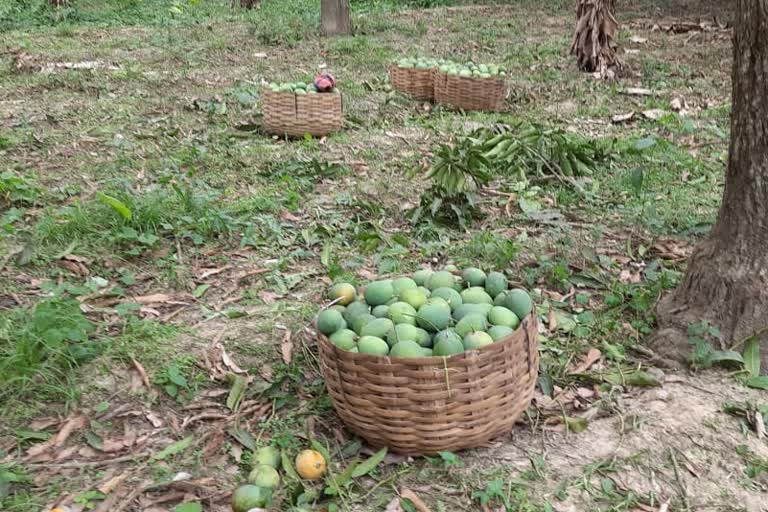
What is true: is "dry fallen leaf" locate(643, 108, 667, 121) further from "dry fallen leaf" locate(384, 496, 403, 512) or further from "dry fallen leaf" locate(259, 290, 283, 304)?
"dry fallen leaf" locate(384, 496, 403, 512)

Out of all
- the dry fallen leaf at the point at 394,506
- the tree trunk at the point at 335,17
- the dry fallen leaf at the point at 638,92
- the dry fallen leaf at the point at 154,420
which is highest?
the tree trunk at the point at 335,17

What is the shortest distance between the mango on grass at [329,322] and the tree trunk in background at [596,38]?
6622mm

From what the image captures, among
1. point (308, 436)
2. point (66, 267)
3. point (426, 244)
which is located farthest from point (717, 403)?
point (66, 267)

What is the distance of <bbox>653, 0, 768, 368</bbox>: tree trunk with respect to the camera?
2738 mm

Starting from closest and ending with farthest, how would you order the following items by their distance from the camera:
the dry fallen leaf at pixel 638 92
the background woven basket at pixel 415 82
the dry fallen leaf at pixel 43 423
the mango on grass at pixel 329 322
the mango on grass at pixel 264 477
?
the mango on grass at pixel 264 477, the mango on grass at pixel 329 322, the dry fallen leaf at pixel 43 423, the background woven basket at pixel 415 82, the dry fallen leaf at pixel 638 92

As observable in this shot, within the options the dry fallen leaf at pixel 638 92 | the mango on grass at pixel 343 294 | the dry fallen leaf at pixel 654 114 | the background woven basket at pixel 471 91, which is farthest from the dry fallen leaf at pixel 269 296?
the dry fallen leaf at pixel 638 92

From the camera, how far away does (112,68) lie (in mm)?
8219

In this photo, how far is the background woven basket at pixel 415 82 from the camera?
719 centimetres

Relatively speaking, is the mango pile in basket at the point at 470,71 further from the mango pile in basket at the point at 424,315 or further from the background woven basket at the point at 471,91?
the mango pile in basket at the point at 424,315

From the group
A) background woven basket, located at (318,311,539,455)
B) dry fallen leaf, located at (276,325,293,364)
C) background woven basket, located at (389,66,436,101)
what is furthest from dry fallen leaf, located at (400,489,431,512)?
background woven basket, located at (389,66,436,101)

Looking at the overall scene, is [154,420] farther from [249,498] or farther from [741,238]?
[741,238]

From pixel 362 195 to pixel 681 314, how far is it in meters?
2.30

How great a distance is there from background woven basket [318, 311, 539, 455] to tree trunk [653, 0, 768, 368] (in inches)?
37.4

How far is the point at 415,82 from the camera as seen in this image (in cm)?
724
